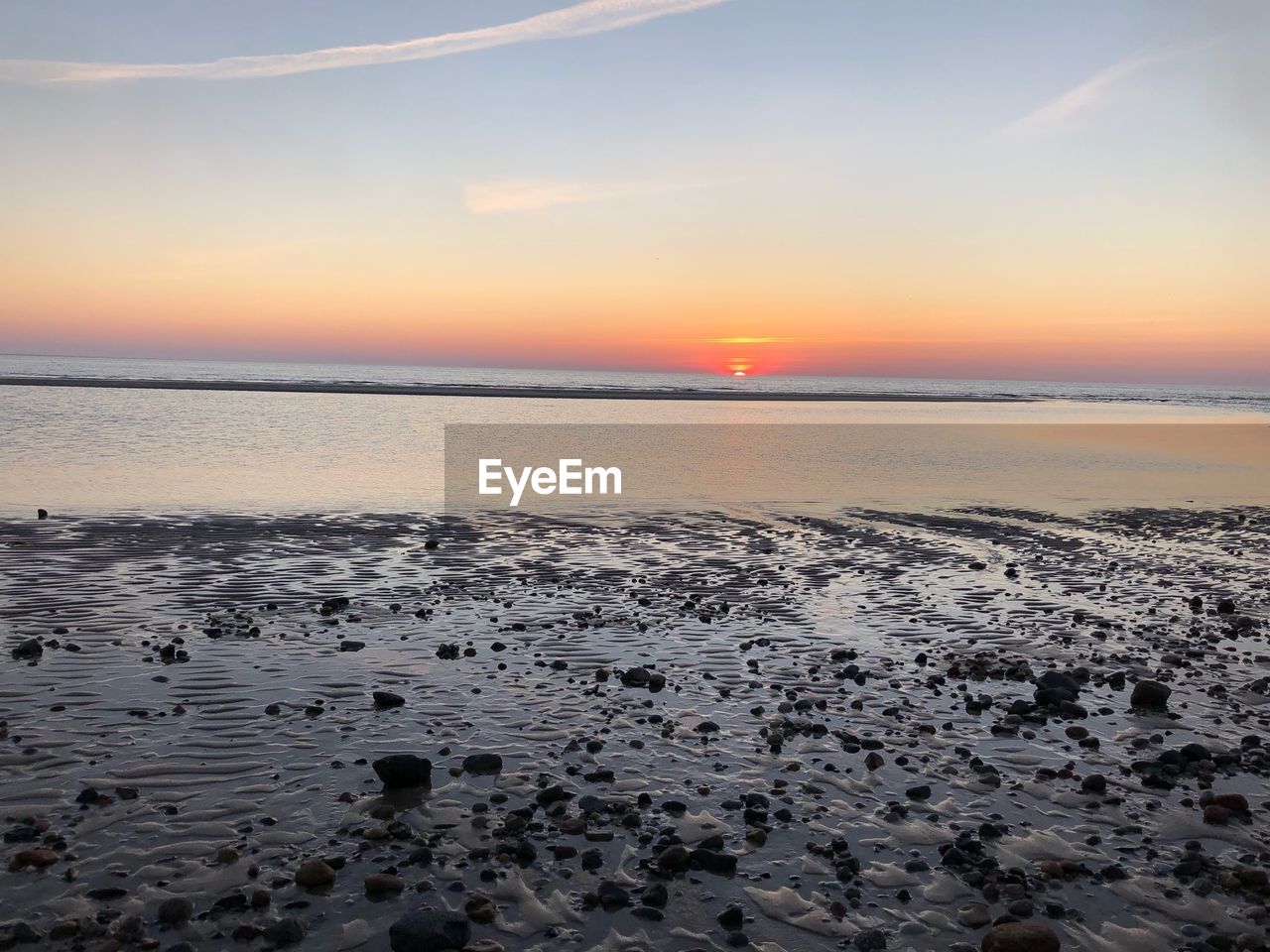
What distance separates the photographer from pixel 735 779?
9.80m

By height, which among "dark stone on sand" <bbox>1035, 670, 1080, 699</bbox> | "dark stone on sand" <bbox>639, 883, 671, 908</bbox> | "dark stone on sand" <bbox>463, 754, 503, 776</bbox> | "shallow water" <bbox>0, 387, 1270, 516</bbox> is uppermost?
"shallow water" <bbox>0, 387, 1270, 516</bbox>

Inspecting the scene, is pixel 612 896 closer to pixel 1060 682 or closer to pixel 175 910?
pixel 175 910

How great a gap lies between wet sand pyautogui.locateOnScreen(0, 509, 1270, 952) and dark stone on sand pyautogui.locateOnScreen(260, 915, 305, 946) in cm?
3

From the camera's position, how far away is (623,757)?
10.3 metres

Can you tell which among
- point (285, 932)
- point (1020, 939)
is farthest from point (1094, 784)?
point (285, 932)

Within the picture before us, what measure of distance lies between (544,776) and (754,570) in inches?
455

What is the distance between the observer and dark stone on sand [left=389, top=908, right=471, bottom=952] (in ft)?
22.1

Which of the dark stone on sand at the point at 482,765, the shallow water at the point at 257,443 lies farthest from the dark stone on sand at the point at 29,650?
the shallow water at the point at 257,443

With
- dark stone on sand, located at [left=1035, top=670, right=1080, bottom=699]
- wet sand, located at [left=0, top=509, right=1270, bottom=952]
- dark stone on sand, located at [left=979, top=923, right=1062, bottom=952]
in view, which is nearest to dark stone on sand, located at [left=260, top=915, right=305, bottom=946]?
wet sand, located at [left=0, top=509, right=1270, bottom=952]

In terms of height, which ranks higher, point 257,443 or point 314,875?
point 257,443

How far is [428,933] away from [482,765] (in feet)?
10.2

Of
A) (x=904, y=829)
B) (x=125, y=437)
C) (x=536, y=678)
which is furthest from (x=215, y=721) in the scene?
(x=125, y=437)

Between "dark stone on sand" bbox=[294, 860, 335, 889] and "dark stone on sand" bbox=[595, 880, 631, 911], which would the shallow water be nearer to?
"dark stone on sand" bbox=[294, 860, 335, 889]

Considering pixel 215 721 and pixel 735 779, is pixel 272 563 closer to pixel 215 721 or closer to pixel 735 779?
pixel 215 721
